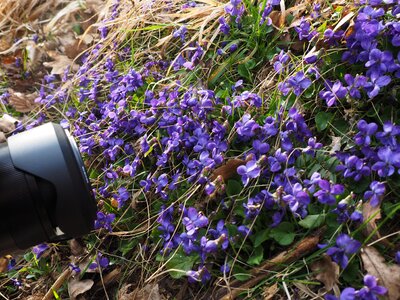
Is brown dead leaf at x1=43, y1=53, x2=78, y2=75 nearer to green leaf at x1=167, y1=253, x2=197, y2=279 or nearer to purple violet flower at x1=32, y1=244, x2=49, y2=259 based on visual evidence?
purple violet flower at x1=32, y1=244, x2=49, y2=259

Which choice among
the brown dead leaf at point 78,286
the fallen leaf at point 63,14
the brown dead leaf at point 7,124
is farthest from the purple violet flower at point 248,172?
the fallen leaf at point 63,14

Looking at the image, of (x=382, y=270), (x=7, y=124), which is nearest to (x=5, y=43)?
(x=7, y=124)

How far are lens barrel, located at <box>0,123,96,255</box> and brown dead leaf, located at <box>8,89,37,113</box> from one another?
105 centimetres

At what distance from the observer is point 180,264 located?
1457 millimetres

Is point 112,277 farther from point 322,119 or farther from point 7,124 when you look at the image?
point 7,124

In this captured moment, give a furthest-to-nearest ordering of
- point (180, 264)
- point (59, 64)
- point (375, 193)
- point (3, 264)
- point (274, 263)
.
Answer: point (59, 64), point (3, 264), point (180, 264), point (274, 263), point (375, 193)

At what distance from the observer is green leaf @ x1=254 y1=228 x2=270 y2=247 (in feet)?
4.53

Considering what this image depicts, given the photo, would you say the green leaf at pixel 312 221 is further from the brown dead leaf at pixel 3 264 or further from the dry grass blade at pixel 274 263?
the brown dead leaf at pixel 3 264

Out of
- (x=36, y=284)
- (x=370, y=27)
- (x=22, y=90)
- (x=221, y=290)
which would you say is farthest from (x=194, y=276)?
(x=22, y=90)

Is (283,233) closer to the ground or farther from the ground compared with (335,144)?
closer to the ground

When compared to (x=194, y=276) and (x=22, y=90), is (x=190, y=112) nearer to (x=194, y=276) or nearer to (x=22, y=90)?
(x=194, y=276)

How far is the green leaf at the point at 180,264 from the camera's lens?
4.73ft

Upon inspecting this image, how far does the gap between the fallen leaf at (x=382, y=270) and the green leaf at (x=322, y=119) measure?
39 cm

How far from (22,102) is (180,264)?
1.28m
